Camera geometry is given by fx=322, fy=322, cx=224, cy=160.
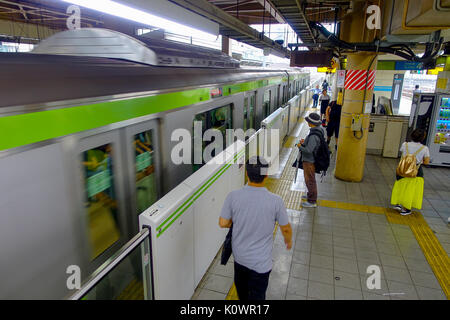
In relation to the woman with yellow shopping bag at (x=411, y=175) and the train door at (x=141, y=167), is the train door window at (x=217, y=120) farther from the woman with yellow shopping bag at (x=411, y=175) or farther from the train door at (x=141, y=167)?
the woman with yellow shopping bag at (x=411, y=175)

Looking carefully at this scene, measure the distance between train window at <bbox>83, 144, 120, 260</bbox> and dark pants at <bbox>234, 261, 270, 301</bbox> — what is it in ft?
3.60

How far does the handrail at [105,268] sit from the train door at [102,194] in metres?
0.55

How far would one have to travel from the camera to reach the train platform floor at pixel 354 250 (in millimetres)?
3496

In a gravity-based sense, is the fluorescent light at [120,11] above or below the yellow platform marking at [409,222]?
above

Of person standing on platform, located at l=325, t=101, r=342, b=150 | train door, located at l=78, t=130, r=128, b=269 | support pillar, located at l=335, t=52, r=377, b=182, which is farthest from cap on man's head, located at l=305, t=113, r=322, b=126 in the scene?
person standing on platform, located at l=325, t=101, r=342, b=150

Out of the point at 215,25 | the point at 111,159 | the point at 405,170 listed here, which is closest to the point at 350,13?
the point at 215,25

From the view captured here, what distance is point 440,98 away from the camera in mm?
7922

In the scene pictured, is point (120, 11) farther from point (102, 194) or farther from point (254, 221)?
point (254, 221)

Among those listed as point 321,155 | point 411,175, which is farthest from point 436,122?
point 321,155

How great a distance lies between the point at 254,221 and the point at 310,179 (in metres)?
3.18

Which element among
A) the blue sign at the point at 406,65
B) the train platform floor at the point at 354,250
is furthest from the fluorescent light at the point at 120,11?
the blue sign at the point at 406,65

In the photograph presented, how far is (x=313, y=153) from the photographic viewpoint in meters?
5.25

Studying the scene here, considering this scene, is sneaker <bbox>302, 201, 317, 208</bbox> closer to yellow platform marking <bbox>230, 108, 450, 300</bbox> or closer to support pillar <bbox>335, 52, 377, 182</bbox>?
yellow platform marking <bbox>230, 108, 450, 300</bbox>

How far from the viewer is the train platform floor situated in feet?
11.5
